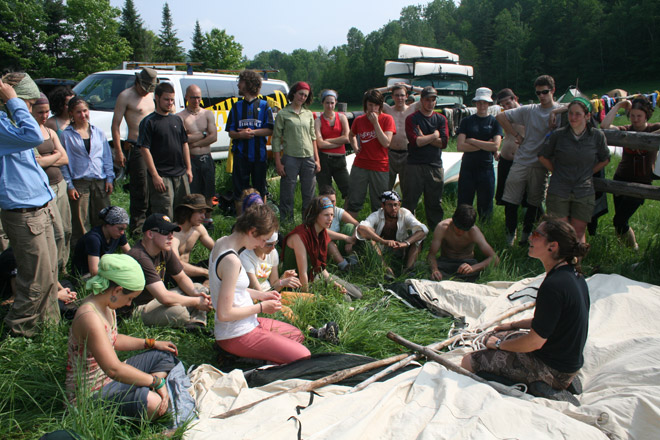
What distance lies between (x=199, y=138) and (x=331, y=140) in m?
1.80

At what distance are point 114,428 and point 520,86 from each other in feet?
206

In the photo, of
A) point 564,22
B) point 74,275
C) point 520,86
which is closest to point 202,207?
point 74,275

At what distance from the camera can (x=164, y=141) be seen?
5750 mm

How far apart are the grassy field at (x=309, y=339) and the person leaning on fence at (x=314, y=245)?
154mm

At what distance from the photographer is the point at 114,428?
8.72 feet

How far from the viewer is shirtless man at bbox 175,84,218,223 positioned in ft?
21.5

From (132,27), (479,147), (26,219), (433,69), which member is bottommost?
(26,219)

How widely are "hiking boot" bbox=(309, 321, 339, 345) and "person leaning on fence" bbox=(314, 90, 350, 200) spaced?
324 cm

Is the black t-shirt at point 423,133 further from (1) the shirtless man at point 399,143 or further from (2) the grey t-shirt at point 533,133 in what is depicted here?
(2) the grey t-shirt at point 533,133

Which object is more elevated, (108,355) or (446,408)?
(108,355)

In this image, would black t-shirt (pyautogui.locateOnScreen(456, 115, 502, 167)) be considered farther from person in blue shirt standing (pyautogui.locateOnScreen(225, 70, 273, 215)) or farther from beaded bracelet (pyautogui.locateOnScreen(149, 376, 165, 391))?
beaded bracelet (pyautogui.locateOnScreen(149, 376, 165, 391))

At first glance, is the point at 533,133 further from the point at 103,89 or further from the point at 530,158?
the point at 103,89

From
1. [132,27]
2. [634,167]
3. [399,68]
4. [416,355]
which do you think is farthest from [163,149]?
[132,27]

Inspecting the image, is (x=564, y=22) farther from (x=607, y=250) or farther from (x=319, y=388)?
(x=319, y=388)
